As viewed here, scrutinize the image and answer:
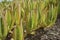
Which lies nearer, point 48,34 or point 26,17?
point 26,17

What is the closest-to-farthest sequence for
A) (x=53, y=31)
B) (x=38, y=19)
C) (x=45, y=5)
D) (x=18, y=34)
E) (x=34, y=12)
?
(x=18, y=34), (x=34, y=12), (x=38, y=19), (x=53, y=31), (x=45, y=5)

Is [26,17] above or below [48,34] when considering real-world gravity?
above

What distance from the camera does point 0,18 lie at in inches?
47.4

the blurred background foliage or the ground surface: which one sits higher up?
the blurred background foliage

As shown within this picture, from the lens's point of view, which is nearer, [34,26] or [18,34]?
[18,34]

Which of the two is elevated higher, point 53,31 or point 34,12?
point 34,12

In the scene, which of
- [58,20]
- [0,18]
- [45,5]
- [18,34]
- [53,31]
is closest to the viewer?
[18,34]

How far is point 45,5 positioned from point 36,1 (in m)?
0.12

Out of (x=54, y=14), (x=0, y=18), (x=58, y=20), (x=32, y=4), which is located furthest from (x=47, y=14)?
(x=0, y=18)

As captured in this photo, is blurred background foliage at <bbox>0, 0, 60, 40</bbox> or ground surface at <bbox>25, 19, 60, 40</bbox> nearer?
blurred background foliage at <bbox>0, 0, 60, 40</bbox>

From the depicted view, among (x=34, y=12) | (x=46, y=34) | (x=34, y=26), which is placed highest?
(x=34, y=12)

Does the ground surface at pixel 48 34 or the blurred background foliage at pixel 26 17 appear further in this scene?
the ground surface at pixel 48 34

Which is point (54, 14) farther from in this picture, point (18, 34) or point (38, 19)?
point (18, 34)

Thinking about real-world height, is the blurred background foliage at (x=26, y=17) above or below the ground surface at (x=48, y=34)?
above
